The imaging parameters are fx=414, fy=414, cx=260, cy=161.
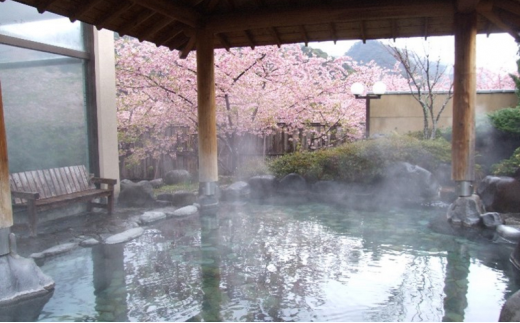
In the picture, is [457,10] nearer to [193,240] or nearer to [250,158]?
[193,240]

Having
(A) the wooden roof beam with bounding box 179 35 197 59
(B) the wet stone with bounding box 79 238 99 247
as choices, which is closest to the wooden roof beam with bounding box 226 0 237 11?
(A) the wooden roof beam with bounding box 179 35 197 59

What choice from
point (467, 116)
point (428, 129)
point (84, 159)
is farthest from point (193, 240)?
point (428, 129)

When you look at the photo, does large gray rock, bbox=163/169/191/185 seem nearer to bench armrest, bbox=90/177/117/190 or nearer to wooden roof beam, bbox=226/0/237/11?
bench armrest, bbox=90/177/117/190

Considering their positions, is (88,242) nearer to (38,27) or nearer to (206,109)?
(206,109)

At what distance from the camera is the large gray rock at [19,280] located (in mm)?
3588

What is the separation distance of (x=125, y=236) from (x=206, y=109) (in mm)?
2566

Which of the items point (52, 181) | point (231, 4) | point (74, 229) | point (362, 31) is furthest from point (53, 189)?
point (362, 31)

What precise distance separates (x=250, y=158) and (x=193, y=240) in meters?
5.73

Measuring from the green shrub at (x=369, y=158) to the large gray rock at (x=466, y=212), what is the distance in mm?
2410

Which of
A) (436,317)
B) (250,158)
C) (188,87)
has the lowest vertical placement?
(436,317)

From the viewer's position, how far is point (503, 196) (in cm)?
679

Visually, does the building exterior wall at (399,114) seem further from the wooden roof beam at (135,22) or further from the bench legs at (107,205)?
the bench legs at (107,205)

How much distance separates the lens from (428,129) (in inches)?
429

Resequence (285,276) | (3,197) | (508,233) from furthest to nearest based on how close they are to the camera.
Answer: (508,233)
(285,276)
(3,197)
